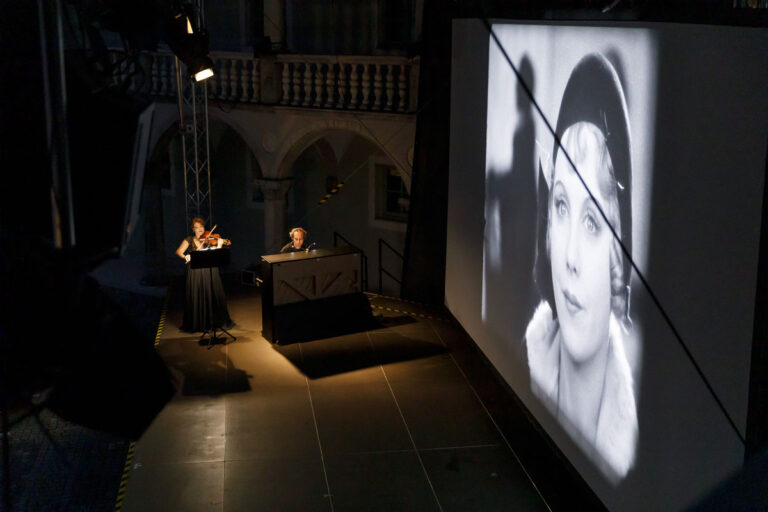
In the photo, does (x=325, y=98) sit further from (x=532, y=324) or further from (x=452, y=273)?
(x=532, y=324)

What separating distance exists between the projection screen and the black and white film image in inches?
0.6

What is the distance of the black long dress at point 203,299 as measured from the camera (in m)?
10.4

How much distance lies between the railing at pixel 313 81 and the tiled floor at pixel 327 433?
4.00 metres

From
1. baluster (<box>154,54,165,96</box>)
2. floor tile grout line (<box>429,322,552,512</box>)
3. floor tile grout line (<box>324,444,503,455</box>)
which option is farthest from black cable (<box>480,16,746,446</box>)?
baluster (<box>154,54,165,96</box>)

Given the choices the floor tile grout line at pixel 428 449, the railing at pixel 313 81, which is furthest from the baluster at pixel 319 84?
the floor tile grout line at pixel 428 449

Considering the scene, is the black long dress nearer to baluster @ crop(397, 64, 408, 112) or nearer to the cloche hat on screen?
baluster @ crop(397, 64, 408, 112)

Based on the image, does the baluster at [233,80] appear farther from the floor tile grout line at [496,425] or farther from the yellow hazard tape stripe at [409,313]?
the floor tile grout line at [496,425]

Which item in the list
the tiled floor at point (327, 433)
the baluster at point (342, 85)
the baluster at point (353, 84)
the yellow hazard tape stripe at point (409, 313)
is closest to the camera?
the tiled floor at point (327, 433)

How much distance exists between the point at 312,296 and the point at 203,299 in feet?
4.39

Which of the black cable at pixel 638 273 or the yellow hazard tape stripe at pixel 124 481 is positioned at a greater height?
the black cable at pixel 638 273

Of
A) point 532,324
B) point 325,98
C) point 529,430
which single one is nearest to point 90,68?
point 532,324

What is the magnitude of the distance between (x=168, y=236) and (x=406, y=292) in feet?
32.3

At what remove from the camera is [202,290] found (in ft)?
34.3

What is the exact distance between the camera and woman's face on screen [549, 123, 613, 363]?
18.6ft
